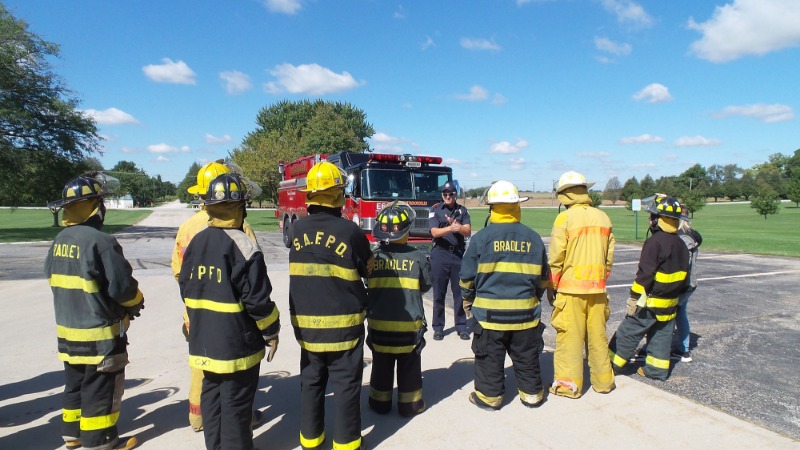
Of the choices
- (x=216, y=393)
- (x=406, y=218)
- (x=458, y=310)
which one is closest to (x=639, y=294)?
(x=458, y=310)

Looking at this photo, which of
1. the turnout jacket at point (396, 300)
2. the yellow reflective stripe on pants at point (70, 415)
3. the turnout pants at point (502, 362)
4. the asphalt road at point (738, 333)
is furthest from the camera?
the asphalt road at point (738, 333)

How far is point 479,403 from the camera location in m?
3.96

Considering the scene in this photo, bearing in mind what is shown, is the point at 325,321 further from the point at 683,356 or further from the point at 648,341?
the point at 683,356

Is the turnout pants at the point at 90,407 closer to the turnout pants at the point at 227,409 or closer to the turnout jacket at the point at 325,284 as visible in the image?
the turnout pants at the point at 227,409

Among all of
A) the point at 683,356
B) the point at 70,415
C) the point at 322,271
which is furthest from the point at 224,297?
the point at 683,356

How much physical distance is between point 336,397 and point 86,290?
1.91m

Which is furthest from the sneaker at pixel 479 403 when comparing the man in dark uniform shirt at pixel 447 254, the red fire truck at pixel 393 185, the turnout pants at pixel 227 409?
the red fire truck at pixel 393 185

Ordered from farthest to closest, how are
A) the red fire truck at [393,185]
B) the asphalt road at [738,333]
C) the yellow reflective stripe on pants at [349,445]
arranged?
the red fire truck at [393,185] < the asphalt road at [738,333] < the yellow reflective stripe on pants at [349,445]

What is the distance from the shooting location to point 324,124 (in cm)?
3806

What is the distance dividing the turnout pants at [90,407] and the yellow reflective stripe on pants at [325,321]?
1.44 m

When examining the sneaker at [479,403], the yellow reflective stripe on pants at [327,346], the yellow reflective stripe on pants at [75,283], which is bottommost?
the sneaker at [479,403]

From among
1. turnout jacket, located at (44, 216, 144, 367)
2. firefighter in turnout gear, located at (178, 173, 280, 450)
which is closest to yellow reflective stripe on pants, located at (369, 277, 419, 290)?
firefighter in turnout gear, located at (178, 173, 280, 450)

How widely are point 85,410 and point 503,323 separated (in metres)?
3.24

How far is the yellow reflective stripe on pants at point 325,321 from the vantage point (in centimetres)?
310
